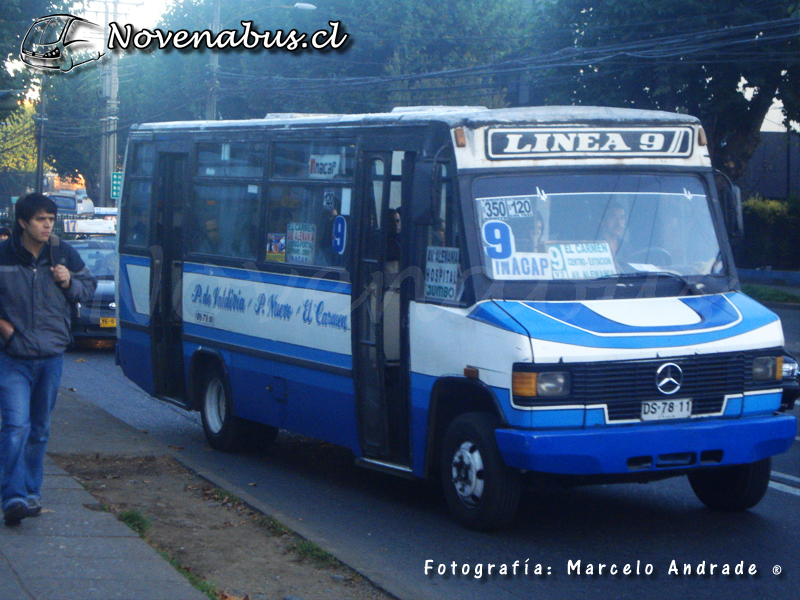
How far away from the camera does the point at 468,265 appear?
6.58 m

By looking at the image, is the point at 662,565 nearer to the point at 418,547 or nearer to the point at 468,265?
the point at 418,547

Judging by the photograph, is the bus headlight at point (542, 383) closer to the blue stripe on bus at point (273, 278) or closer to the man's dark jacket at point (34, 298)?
the blue stripe on bus at point (273, 278)

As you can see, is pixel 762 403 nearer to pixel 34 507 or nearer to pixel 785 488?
pixel 785 488

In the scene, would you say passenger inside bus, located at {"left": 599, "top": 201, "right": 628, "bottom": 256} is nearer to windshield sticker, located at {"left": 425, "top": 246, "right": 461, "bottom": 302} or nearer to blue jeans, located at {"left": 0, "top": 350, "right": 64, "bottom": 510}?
windshield sticker, located at {"left": 425, "top": 246, "right": 461, "bottom": 302}

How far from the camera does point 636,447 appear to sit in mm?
6078

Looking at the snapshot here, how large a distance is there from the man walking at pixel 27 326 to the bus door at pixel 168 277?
402cm

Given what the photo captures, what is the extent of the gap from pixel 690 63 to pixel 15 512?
2728cm

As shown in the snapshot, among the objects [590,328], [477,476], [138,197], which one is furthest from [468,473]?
[138,197]

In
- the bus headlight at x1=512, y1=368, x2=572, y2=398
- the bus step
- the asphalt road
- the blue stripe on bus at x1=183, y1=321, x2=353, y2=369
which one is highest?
the bus headlight at x1=512, y1=368, x2=572, y2=398

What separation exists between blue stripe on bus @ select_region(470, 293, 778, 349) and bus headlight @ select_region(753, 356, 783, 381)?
202 mm

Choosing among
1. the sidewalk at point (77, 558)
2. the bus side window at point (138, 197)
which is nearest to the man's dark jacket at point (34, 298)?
the sidewalk at point (77, 558)

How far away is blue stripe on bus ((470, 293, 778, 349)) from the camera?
6.10 m

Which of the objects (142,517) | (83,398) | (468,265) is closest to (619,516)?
(468,265)

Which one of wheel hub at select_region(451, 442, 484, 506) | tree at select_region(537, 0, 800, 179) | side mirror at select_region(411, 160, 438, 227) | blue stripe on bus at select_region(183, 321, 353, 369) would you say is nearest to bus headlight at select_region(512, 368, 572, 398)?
wheel hub at select_region(451, 442, 484, 506)
